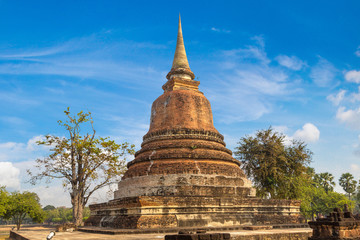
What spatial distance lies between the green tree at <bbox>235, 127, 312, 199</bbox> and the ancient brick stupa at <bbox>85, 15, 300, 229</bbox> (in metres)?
5.93

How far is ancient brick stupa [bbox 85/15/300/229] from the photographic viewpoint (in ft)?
45.1

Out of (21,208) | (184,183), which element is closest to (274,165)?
(184,183)

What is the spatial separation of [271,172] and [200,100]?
8.98 meters

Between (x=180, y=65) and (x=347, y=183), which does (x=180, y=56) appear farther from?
(x=347, y=183)

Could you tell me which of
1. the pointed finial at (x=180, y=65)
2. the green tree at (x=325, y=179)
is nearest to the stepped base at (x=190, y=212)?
the pointed finial at (x=180, y=65)

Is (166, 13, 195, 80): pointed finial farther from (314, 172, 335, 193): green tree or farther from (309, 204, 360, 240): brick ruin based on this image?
(314, 172, 335, 193): green tree

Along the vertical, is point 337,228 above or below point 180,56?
below

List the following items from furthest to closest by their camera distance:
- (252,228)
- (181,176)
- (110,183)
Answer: (110,183), (181,176), (252,228)

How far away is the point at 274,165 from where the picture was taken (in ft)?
80.0

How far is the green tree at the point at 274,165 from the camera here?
24531 millimetres

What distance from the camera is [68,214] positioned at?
7481cm

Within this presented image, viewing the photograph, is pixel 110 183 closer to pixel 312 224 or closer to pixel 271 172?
pixel 271 172

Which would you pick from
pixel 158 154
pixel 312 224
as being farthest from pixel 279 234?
pixel 158 154

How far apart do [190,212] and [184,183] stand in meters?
2.11
